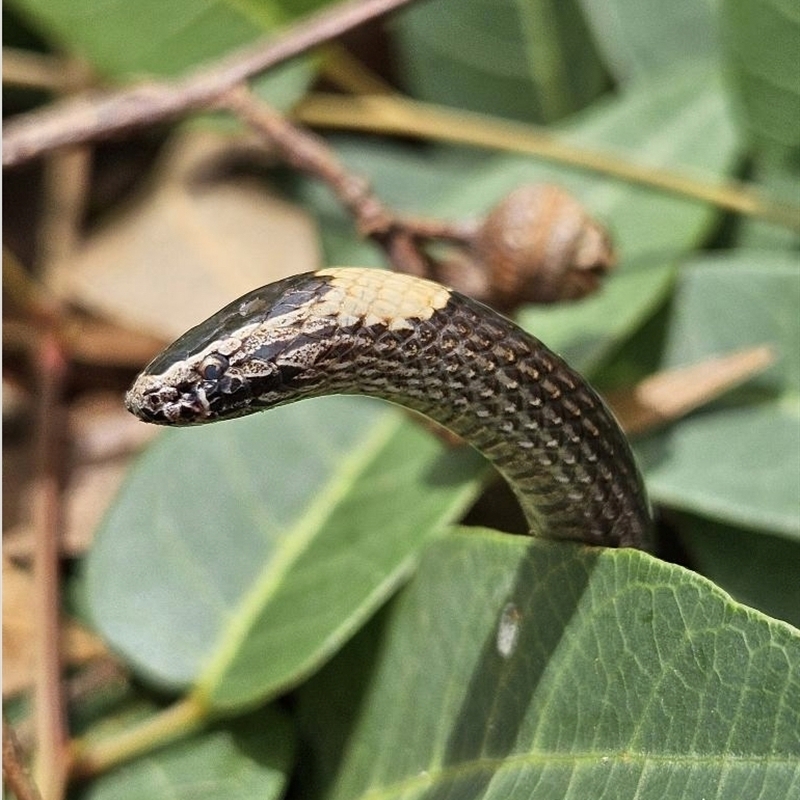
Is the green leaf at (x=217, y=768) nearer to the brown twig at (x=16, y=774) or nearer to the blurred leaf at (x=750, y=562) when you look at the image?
the brown twig at (x=16, y=774)

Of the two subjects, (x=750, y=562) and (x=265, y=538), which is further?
(x=265, y=538)

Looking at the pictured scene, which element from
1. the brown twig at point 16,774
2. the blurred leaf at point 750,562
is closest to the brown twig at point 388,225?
the blurred leaf at point 750,562

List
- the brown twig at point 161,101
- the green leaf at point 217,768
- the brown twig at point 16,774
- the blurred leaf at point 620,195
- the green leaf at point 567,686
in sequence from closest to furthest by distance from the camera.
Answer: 1. the green leaf at point 567,686
2. the brown twig at point 16,774
3. the green leaf at point 217,768
4. the blurred leaf at point 620,195
5. the brown twig at point 161,101

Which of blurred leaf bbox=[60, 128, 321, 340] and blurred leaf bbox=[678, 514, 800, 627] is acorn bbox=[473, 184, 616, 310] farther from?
blurred leaf bbox=[60, 128, 321, 340]

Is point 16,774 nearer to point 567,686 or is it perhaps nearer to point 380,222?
point 567,686

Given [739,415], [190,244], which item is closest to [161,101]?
[190,244]

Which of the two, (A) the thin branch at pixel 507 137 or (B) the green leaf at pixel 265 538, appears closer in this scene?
(B) the green leaf at pixel 265 538

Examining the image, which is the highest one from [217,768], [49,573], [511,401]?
[511,401]
